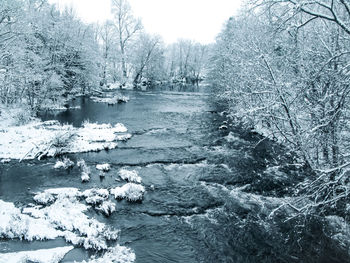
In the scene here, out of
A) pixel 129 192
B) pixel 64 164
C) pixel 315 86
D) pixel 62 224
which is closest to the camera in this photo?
pixel 62 224

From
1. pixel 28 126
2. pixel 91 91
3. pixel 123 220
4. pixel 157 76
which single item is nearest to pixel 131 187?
pixel 123 220

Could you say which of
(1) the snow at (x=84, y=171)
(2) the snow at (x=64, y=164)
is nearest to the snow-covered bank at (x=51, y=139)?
(2) the snow at (x=64, y=164)

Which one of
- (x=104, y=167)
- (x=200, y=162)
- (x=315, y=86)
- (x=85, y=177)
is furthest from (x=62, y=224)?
(x=315, y=86)

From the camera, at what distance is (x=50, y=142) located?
1502 centimetres

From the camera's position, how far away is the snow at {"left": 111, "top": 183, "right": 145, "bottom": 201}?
1001cm

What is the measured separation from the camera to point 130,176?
11.8 m

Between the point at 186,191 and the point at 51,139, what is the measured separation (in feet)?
31.0

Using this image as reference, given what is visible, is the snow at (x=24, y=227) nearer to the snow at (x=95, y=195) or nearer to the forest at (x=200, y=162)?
the forest at (x=200, y=162)

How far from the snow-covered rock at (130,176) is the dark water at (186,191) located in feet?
1.21

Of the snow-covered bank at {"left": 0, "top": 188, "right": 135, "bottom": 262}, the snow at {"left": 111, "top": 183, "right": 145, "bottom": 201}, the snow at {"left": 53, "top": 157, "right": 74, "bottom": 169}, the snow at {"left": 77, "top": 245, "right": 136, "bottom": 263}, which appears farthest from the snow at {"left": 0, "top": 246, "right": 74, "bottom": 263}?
the snow at {"left": 53, "top": 157, "right": 74, "bottom": 169}

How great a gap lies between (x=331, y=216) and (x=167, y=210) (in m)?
5.83

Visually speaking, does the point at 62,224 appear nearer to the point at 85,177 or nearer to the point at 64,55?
the point at 85,177

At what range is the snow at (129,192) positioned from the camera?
32.8 feet

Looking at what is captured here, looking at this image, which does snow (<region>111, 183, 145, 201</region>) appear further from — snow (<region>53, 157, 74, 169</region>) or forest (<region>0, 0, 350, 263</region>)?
snow (<region>53, 157, 74, 169</region>)
